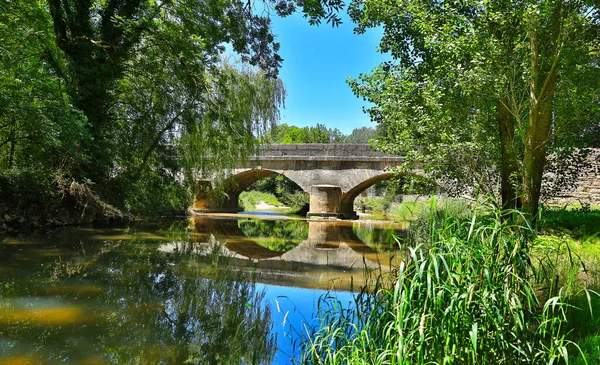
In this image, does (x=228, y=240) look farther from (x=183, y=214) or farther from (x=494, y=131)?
(x=183, y=214)

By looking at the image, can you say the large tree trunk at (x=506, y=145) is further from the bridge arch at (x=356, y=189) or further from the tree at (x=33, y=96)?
the bridge arch at (x=356, y=189)

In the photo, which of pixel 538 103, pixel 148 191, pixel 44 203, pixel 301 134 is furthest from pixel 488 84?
pixel 301 134

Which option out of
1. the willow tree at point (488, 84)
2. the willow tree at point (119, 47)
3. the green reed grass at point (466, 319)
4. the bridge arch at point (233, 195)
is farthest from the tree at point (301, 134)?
the green reed grass at point (466, 319)

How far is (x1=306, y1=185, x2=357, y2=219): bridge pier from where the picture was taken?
58.8ft

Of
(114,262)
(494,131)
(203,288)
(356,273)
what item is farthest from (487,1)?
(114,262)

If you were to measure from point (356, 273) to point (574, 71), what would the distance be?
3.81m

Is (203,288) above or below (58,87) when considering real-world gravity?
below

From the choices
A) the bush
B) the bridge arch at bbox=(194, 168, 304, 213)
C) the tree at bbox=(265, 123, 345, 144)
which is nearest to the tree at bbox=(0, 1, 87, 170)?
the bush

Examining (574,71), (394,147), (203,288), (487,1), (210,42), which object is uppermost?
(210,42)

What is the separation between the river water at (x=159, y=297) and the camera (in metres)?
3.33

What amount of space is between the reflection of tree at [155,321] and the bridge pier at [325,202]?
38.8 feet

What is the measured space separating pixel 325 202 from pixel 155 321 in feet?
46.5

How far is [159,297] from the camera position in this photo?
474 cm

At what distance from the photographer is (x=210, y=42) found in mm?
10406
